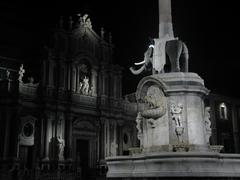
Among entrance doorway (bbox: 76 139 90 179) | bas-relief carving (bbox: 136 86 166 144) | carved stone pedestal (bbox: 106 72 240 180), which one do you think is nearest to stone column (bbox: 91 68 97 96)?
entrance doorway (bbox: 76 139 90 179)

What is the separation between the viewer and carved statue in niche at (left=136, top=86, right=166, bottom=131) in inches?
486

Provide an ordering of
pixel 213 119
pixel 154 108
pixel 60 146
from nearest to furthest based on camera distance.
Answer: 1. pixel 154 108
2. pixel 60 146
3. pixel 213 119

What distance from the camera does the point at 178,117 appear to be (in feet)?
39.7

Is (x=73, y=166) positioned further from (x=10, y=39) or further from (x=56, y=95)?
(x=10, y=39)

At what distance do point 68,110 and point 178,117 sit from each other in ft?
72.5

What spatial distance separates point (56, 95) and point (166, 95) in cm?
2174

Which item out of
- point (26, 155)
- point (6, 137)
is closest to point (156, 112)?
point (6, 137)

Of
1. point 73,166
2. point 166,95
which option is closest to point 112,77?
point 73,166

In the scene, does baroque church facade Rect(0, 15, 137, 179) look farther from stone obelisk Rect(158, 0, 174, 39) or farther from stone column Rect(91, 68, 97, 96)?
stone obelisk Rect(158, 0, 174, 39)

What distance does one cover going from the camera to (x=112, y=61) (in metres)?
38.4

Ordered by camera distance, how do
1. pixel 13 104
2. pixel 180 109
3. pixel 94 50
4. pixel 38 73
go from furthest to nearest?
pixel 94 50 → pixel 38 73 → pixel 13 104 → pixel 180 109

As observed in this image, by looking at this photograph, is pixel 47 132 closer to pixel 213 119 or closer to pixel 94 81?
pixel 94 81

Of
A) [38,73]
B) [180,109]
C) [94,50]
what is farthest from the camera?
[94,50]

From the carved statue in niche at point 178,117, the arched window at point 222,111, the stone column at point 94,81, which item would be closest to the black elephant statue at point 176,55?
the carved statue in niche at point 178,117
